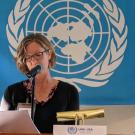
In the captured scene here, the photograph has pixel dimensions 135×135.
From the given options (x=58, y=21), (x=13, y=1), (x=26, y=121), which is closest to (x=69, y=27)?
(x=58, y=21)

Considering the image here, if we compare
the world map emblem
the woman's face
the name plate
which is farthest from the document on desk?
the world map emblem

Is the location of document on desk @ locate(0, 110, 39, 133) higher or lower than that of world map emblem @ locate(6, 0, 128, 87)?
lower

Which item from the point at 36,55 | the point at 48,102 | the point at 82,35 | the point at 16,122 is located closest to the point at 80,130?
the point at 16,122

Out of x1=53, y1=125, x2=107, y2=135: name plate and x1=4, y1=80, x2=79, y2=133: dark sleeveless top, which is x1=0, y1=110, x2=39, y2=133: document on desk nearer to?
x1=53, y1=125, x2=107, y2=135: name plate

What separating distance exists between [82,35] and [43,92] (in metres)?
0.78

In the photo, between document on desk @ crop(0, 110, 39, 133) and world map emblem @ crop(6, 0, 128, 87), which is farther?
world map emblem @ crop(6, 0, 128, 87)

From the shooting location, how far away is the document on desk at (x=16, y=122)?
1540 millimetres

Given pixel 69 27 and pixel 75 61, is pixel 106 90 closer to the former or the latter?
pixel 75 61

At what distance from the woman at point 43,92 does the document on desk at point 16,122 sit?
46cm

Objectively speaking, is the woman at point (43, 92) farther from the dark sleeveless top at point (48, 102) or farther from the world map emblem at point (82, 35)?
the world map emblem at point (82, 35)

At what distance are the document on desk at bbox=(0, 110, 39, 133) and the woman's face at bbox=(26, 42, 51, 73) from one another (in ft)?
1.12

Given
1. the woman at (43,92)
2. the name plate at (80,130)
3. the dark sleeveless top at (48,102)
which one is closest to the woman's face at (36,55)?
the woman at (43,92)

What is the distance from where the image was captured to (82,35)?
279 cm

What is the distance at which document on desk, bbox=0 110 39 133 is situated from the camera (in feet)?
5.05
